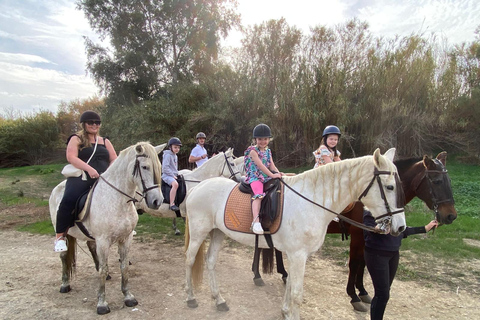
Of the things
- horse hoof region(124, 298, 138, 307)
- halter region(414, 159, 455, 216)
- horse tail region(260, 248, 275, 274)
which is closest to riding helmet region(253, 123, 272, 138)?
horse tail region(260, 248, 275, 274)

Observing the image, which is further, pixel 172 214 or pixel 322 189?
pixel 172 214

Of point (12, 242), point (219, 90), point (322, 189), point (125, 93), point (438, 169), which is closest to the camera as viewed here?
point (322, 189)

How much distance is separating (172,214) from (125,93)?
595 inches

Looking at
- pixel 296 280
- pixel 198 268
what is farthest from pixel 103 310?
pixel 296 280

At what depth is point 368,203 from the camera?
2586 mm

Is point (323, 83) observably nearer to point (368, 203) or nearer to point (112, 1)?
point (368, 203)

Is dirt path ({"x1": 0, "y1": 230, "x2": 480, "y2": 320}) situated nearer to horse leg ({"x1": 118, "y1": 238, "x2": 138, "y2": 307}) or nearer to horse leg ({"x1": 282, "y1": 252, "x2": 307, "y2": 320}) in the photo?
horse leg ({"x1": 118, "y1": 238, "x2": 138, "y2": 307})

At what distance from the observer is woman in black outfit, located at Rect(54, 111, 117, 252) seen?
3.44m

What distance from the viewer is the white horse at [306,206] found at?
97.0 inches

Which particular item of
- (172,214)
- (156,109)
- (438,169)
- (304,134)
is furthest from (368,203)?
(156,109)

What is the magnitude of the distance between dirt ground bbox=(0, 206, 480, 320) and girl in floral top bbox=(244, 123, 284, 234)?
57.0 inches

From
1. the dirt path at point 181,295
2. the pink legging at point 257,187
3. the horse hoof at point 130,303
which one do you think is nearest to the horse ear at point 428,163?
the dirt path at point 181,295

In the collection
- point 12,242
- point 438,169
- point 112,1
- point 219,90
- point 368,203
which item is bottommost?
point 12,242

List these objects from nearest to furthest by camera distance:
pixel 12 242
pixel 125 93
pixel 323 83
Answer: pixel 12 242 < pixel 323 83 < pixel 125 93
